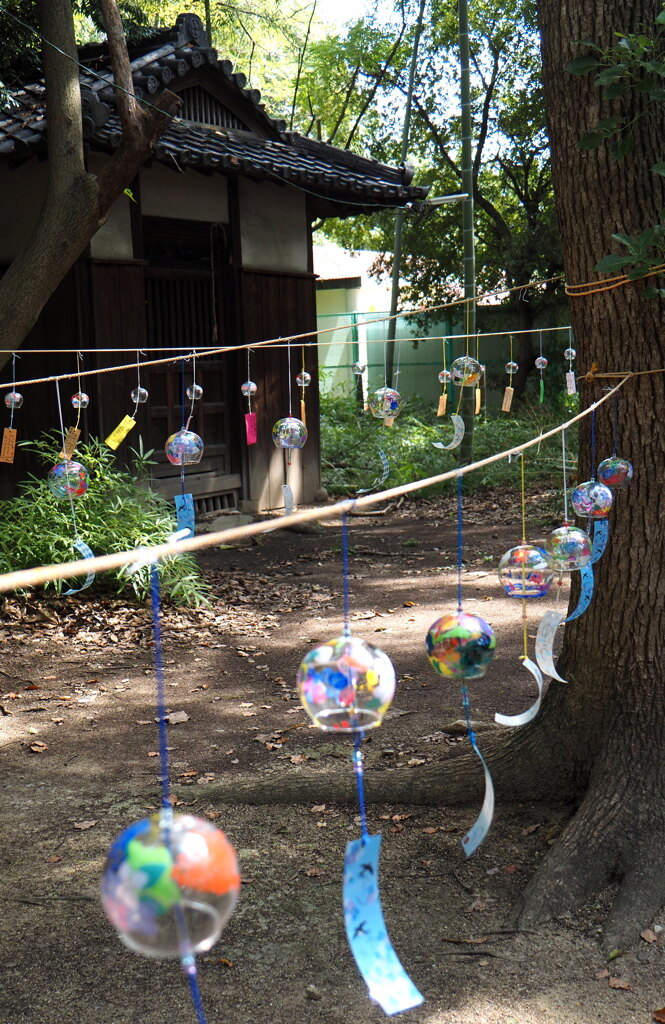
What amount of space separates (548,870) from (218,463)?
7.76 m

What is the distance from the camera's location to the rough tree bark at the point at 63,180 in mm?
5770

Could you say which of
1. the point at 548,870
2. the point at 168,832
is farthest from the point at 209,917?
the point at 548,870

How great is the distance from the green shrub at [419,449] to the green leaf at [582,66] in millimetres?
9314

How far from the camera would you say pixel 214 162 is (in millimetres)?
8711

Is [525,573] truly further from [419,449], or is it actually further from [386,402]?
[419,449]

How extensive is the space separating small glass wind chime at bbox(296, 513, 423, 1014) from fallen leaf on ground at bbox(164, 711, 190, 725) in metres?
3.58

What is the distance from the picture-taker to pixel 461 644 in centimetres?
229

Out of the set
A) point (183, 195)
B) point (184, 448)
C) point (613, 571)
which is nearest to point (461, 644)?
point (613, 571)

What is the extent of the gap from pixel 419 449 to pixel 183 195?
564 centimetres

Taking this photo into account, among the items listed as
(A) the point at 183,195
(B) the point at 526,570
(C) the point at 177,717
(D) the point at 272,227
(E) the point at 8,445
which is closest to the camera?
(B) the point at 526,570

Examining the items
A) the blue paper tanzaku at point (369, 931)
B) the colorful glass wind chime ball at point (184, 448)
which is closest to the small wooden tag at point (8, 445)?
the colorful glass wind chime ball at point (184, 448)

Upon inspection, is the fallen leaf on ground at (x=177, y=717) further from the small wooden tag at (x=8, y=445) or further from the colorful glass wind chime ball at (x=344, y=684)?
the colorful glass wind chime ball at (x=344, y=684)

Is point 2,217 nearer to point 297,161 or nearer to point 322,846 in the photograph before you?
point 297,161

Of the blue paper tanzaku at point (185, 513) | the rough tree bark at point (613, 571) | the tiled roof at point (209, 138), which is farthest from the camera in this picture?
the tiled roof at point (209, 138)
